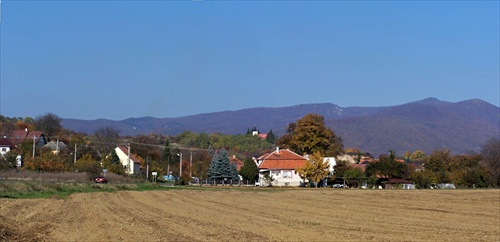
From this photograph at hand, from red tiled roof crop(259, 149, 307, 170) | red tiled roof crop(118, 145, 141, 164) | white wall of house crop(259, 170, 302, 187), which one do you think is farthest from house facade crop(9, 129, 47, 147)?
white wall of house crop(259, 170, 302, 187)

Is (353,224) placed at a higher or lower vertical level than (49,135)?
lower

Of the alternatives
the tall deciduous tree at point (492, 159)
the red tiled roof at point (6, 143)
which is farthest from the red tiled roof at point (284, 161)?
the red tiled roof at point (6, 143)

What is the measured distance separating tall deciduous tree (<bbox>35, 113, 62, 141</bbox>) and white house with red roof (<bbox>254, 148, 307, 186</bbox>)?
63982 millimetres

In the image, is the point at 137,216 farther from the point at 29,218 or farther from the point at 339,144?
the point at 339,144

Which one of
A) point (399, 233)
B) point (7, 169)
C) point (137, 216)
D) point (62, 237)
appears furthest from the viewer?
point (7, 169)

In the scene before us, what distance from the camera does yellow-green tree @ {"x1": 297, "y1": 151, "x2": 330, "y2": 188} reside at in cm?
8869

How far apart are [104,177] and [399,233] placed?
5816 cm

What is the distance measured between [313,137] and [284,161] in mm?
7142

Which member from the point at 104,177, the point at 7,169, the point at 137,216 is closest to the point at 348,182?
the point at 104,177

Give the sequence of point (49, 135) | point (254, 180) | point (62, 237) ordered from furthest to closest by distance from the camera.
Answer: point (49, 135)
point (254, 180)
point (62, 237)

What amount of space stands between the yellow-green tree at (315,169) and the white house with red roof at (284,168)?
18.8 feet

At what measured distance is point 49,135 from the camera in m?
148

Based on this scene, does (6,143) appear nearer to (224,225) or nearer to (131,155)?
(131,155)

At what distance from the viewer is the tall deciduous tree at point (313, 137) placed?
331 feet
